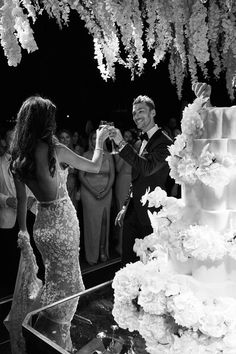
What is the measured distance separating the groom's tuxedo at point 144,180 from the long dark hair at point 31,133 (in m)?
0.67

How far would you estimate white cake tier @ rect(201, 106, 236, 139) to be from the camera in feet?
5.95

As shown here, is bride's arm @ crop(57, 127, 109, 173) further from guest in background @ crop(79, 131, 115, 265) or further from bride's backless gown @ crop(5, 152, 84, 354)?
guest in background @ crop(79, 131, 115, 265)

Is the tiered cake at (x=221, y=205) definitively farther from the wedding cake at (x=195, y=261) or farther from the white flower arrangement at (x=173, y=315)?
the white flower arrangement at (x=173, y=315)

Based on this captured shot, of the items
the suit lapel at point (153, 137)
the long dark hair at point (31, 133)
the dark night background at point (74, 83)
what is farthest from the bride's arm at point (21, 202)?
the dark night background at point (74, 83)

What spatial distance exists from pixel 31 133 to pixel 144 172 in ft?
3.07

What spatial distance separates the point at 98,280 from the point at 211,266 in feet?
9.02

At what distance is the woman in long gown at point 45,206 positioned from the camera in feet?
8.92

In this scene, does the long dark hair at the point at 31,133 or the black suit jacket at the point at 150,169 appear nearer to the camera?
the long dark hair at the point at 31,133

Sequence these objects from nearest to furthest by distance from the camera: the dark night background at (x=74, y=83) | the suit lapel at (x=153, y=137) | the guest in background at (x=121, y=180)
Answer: the suit lapel at (x=153, y=137) < the guest in background at (x=121, y=180) < the dark night background at (x=74, y=83)

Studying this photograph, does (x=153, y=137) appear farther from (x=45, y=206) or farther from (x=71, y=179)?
(x=71, y=179)

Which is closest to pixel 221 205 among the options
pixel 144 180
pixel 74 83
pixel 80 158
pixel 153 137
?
pixel 80 158

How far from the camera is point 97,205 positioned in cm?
516

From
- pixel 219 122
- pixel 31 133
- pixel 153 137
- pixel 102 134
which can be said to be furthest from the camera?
pixel 153 137

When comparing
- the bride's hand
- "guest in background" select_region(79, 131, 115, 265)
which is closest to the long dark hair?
the bride's hand
